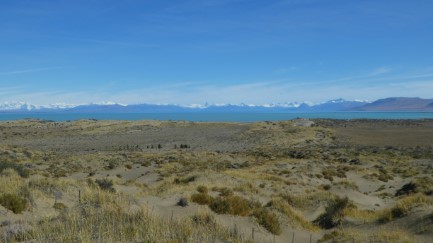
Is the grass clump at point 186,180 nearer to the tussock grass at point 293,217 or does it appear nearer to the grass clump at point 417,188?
the tussock grass at point 293,217

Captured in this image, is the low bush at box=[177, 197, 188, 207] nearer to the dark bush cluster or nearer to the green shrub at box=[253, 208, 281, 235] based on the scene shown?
the green shrub at box=[253, 208, 281, 235]

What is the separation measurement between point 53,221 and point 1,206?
3398 millimetres

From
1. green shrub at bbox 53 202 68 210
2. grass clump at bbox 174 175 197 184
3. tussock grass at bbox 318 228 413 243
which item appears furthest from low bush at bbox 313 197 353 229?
grass clump at bbox 174 175 197 184

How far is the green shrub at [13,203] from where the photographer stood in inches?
499

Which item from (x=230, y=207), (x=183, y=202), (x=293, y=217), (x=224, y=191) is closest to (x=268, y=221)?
(x=230, y=207)

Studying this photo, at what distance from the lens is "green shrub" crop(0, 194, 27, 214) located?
12673 millimetres

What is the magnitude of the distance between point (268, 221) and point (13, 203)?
7.87 meters

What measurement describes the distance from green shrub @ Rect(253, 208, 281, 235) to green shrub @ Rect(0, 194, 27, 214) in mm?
7302

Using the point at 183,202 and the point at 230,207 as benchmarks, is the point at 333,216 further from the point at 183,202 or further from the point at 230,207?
the point at 183,202

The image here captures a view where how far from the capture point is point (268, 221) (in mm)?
13836

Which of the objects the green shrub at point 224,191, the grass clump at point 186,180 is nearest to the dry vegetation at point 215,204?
the green shrub at point 224,191

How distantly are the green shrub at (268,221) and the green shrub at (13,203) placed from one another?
730cm

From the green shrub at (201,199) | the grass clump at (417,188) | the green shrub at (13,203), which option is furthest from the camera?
the grass clump at (417,188)

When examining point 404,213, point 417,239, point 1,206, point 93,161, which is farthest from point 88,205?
point 93,161
